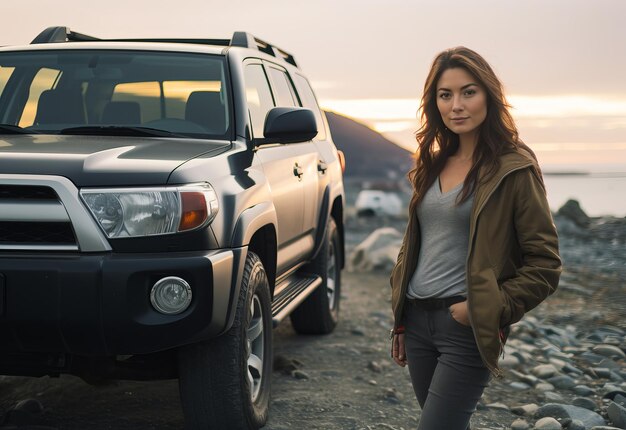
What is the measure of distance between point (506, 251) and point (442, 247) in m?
0.24

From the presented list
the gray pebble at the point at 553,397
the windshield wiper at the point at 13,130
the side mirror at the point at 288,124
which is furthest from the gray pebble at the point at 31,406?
the gray pebble at the point at 553,397

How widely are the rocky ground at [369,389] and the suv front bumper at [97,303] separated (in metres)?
1.09

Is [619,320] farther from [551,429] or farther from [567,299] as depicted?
[551,429]

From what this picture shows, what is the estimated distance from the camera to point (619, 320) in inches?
330

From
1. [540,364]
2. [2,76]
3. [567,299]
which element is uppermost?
[2,76]

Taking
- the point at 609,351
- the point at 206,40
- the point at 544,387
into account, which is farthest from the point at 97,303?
the point at 609,351

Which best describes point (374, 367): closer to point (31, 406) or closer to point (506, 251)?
point (31, 406)

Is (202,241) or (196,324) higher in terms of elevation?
(202,241)

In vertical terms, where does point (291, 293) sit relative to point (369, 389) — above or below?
above

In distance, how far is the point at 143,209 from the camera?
355cm

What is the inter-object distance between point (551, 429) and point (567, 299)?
17.1 feet

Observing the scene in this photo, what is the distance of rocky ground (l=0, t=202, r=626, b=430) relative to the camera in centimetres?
474

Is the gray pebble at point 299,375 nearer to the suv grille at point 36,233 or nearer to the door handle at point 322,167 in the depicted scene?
the door handle at point 322,167

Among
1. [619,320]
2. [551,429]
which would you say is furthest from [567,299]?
[551,429]
